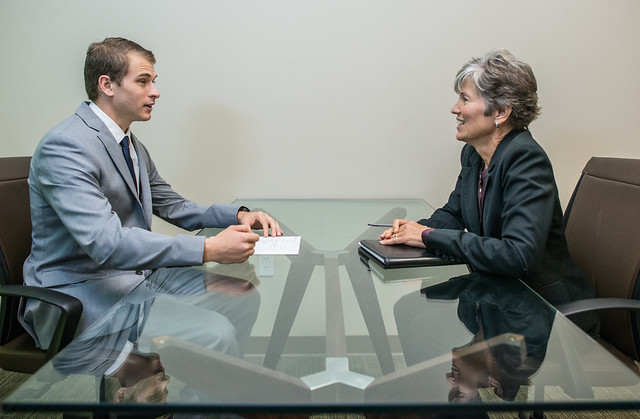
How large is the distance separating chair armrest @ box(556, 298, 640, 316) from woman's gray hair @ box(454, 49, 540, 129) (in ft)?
2.33

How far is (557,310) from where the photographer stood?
1388mm

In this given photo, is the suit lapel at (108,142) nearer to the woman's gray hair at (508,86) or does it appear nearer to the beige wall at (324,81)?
the beige wall at (324,81)

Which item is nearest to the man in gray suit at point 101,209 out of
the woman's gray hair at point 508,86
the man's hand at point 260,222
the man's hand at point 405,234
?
the man's hand at point 260,222


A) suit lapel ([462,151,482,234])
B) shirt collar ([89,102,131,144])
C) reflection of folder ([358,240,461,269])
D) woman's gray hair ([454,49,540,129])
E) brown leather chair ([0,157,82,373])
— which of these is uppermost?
woman's gray hair ([454,49,540,129])

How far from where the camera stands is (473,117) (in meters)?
1.91

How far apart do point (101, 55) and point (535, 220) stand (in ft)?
5.19

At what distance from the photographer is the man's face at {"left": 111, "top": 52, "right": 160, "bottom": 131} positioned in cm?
190

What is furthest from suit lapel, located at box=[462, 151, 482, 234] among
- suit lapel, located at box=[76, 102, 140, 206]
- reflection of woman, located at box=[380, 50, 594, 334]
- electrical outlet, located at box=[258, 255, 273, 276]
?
suit lapel, located at box=[76, 102, 140, 206]

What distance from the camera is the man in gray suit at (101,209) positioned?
159cm

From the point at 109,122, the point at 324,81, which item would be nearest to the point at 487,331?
the point at 109,122

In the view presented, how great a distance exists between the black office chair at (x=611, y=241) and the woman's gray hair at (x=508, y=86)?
37cm

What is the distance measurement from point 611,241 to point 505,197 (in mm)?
426

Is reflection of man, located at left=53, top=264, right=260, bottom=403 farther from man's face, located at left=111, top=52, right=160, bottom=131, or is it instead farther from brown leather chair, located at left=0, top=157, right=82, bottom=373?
man's face, located at left=111, top=52, right=160, bottom=131

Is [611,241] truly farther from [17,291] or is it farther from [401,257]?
[17,291]
